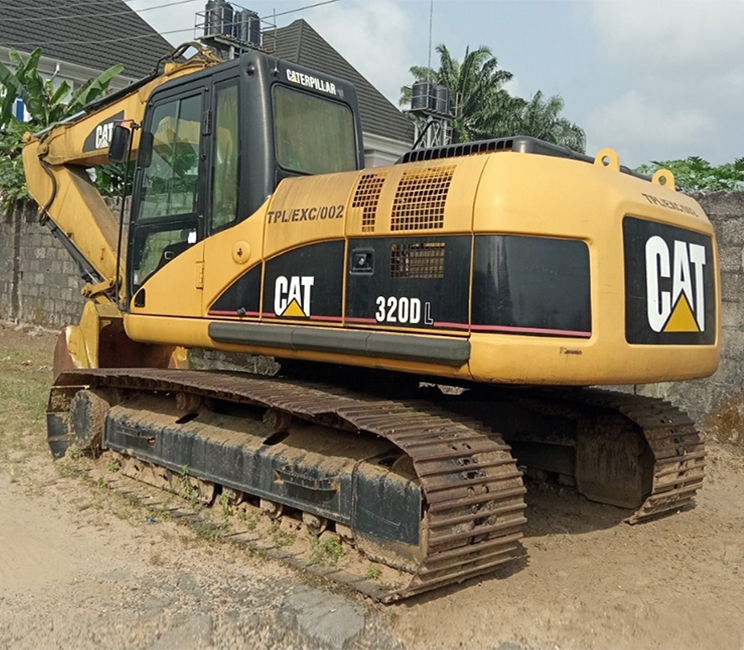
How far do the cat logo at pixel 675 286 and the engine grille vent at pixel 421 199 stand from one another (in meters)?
1.04

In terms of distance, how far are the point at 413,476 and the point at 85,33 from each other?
70.8ft

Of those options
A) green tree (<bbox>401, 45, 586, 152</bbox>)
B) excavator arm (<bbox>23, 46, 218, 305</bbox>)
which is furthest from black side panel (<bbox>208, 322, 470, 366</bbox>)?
green tree (<bbox>401, 45, 586, 152</bbox>)

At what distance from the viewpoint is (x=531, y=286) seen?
388 cm

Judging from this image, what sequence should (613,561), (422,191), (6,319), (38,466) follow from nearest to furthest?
(422,191) → (613,561) → (38,466) → (6,319)

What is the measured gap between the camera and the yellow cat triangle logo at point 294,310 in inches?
184

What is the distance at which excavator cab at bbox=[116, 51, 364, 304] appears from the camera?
503 cm

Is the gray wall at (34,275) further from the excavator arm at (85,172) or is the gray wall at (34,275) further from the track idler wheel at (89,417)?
the track idler wheel at (89,417)

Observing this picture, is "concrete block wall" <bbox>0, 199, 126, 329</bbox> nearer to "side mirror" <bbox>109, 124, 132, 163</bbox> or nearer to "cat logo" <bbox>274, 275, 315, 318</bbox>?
→ "side mirror" <bbox>109, 124, 132, 163</bbox>

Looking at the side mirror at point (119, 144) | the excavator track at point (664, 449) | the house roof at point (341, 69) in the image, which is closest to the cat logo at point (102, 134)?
the side mirror at point (119, 144)

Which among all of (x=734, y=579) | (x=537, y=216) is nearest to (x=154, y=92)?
(x=537, y=216)

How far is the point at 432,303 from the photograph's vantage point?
13.4 ft

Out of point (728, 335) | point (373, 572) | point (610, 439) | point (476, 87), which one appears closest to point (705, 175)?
point (728, 335)

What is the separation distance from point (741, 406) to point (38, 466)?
5.57m

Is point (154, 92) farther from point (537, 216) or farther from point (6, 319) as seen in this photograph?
point (6, 319)
